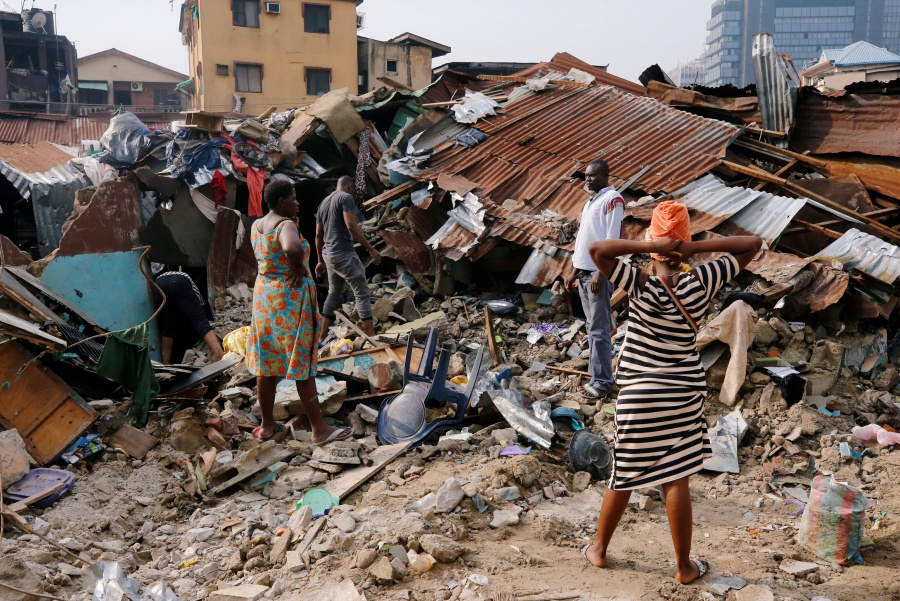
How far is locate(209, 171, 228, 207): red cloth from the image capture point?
33.1 ft

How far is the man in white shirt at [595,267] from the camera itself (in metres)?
5.34

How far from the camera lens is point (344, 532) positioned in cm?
362

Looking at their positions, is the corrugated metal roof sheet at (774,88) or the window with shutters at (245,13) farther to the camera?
the window with shutters at (245,13)

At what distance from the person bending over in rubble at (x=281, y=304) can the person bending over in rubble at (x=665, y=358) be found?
2306 millimetres

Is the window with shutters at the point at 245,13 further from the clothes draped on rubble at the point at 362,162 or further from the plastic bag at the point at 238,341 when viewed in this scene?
the plastic bag at the point at 238,341

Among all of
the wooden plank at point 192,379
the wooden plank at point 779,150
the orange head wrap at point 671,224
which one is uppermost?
the wooden plank at point 779,150

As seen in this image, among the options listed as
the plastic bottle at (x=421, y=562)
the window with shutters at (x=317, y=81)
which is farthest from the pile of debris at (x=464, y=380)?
the window with shutters at (x=317, y=81)

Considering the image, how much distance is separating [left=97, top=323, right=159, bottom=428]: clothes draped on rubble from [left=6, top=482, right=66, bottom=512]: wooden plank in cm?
89

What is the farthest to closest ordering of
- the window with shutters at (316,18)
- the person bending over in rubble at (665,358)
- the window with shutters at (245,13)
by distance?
the window with shutters at (316,18)
the window with shutters at (245,13)
the person bending over in rubble at (665,358)

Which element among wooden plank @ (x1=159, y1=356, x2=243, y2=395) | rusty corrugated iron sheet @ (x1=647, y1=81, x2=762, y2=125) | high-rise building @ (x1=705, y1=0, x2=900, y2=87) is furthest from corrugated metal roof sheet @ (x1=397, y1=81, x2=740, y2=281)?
high-rise building @ (x1=705, y1=0, x2=900, y2=87)

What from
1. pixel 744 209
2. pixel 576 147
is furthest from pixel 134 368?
pixel 576 147

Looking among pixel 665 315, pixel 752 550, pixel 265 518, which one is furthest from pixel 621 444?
pixel 265 518

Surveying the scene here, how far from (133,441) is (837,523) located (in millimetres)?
4294

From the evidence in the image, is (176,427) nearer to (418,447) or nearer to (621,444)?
(418,447)
